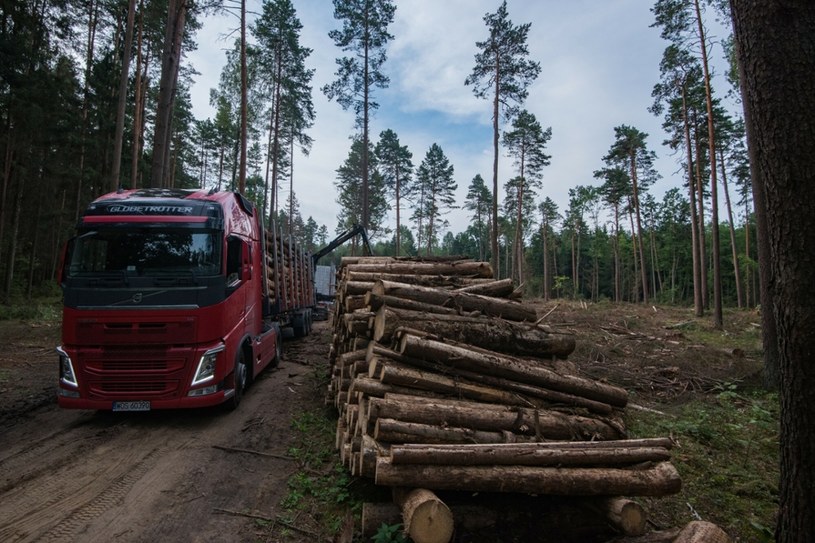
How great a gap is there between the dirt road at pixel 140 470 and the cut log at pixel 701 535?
350 cm

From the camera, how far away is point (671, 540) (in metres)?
2.88

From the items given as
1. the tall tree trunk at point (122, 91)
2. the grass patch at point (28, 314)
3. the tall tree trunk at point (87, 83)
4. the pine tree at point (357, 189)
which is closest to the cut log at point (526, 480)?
the tall tree trunk at point (122, 91)

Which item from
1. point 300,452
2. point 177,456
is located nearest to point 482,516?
point 300,452

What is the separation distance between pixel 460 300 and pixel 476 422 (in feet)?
6.59

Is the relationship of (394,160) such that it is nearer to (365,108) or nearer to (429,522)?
(365,108)

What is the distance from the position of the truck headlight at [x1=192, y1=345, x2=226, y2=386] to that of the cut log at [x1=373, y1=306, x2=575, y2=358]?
281 cm

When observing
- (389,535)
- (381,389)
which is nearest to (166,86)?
(381,389)

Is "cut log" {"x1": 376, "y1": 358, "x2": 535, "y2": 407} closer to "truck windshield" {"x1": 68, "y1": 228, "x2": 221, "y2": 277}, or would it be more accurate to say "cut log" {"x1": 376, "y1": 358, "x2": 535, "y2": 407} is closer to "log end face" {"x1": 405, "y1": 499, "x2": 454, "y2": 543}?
"log end face" {"x1": 405, "y1": 499, "x2": 454, "y2": 543}

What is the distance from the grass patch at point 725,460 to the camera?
154 inches

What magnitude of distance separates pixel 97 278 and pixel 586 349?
11586 millimetres

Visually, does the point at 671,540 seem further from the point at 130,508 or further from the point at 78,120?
Result: the point at 78,120

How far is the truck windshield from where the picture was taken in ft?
20.0

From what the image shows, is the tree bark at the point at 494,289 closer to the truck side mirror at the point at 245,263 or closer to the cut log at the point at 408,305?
the cut log at the point at 408,305

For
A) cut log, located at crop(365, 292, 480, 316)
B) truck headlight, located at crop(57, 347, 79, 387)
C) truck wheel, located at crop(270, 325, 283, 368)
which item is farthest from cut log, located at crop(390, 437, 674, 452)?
truck wheel, located at crop(270, 325, 283, 368)
